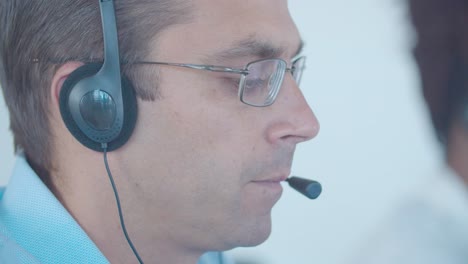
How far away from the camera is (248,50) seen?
100cm

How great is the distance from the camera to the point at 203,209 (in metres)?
1.01

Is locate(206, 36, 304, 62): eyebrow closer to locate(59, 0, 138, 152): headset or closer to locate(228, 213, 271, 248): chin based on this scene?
locate(59, 0, 138, 152): headset

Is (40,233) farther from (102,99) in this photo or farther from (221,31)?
(221,31)

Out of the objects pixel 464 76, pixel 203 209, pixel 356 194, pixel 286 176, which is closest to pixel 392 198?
pixel 356 194

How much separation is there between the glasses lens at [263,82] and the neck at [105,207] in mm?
269

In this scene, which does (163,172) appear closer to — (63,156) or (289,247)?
(63,156)

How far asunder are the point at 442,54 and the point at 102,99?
77 centimetres

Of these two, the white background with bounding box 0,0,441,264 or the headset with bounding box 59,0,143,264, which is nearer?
the headset with bounding box 59,0,143,264

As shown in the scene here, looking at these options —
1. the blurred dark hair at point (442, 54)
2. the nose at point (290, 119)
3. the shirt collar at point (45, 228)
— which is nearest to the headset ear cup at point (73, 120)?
the shirt collar at point (45, 228)

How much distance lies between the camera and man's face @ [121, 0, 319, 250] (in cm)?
98

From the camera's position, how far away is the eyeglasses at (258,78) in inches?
39.1

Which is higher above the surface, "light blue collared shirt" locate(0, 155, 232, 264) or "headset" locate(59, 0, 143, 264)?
"headset" locate(59, 0, 143, 264)

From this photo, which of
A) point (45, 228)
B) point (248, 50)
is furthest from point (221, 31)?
point (45, 228)

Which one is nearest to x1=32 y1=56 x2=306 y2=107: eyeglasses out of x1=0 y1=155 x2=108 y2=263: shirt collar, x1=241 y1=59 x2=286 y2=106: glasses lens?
x1=241 y1=59 x2=286 y2=106: glasses lens
